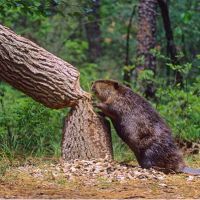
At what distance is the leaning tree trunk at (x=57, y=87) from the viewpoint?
7.43 meters

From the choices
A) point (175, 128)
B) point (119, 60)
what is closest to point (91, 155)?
point (175, 128)

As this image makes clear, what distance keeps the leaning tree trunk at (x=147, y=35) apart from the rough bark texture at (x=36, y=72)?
3996 millimetres

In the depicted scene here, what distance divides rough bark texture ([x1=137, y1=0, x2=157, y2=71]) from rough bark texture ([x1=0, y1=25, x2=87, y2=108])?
4.10 metres

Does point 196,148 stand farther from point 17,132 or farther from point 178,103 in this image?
point 17,132

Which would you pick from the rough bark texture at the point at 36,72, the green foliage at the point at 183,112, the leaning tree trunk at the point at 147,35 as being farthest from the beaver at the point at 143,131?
the leaning tree trunk at the point at 147,35

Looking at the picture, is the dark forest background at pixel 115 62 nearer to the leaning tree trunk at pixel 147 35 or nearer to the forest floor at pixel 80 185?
the leaning tree trunk at pixel 147 35

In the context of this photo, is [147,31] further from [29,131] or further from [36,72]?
[36,72]

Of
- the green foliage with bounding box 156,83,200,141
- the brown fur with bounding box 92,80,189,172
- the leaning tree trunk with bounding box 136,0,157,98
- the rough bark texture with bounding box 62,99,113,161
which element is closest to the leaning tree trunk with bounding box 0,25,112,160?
the rough bark texture with bounding box 62,99,113,161

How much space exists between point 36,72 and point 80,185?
139 centimetres

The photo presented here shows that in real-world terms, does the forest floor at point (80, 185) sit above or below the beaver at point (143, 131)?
below

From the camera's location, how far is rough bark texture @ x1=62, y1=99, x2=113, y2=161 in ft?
25.2

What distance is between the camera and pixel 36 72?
748cm

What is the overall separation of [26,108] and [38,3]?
1.31m

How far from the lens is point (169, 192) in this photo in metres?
6.46
